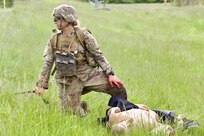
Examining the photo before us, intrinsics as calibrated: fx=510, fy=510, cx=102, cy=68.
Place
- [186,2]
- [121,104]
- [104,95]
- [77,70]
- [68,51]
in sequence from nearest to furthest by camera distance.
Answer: [121,104]
[68,51]
[77,70]
[104,95]
[186,2]

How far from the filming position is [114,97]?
593 cm

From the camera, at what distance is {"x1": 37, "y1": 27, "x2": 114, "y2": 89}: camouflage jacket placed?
5.92 metres

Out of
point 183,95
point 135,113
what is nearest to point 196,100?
point 183,95

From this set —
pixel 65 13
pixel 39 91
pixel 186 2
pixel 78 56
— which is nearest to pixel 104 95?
pixel 78 56

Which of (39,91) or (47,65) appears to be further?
(47,65)

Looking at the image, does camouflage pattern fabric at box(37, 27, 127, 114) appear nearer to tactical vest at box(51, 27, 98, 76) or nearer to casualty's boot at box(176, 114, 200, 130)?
tactical vest at box(51, 27, 98, 76)

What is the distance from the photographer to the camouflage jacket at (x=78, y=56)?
592 centimetres

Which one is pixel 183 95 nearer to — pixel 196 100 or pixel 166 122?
pixel 196 100

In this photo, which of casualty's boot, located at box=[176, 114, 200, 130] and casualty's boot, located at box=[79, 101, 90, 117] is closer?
casualty's boot, located at box=[176, 114, 200, 130]

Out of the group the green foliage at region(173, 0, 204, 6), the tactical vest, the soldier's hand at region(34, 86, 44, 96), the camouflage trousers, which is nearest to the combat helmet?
the tactical vest

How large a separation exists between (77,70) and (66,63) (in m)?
0.22

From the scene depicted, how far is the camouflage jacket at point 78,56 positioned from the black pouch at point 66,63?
94mm

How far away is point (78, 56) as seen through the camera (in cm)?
596

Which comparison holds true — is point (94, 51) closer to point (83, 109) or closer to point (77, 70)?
point (77, 70)
